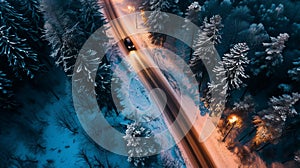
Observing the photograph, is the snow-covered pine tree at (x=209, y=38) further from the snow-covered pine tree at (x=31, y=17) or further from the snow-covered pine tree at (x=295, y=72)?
the snow-covered pine tree at (x=31, y=17)

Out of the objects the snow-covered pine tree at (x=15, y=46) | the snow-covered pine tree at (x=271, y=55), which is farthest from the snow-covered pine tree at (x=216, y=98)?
the snow-covered pine tree at (x=15, y=46)

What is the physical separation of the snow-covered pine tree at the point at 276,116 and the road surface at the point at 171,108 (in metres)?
7.93

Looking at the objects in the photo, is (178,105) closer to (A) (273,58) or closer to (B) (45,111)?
(A) (273,58)

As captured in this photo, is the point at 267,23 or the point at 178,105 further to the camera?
the point at 267,23

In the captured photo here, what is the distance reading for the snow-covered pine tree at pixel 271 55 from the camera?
2746 cm

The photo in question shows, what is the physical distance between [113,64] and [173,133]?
16.0 metres

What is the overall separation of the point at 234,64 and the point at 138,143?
567 inches

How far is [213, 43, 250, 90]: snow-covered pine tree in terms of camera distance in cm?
2554

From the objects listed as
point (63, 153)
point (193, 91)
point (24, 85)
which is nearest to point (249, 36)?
point (193, 91)

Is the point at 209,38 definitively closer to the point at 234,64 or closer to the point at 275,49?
the point at 234,64

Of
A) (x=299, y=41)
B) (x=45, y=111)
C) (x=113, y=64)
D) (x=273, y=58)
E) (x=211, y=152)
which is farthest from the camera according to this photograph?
(x=113, y=64)

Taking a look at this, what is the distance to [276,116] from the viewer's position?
25.4 meters

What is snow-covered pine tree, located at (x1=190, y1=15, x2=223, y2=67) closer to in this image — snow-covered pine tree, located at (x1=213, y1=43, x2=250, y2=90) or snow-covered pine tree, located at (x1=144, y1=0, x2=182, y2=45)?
snow-covered pine tree, located at (x1=213, y1=43, x2=250, y2=90)

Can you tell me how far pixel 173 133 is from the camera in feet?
109
